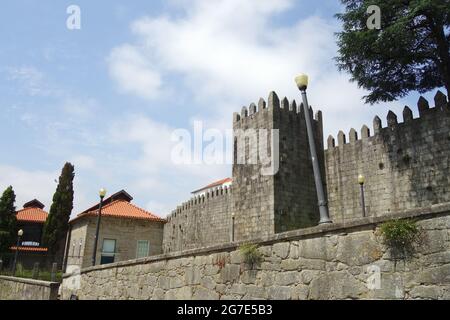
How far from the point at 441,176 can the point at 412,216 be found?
37.2 feet

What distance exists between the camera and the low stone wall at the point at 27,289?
11.0 meters

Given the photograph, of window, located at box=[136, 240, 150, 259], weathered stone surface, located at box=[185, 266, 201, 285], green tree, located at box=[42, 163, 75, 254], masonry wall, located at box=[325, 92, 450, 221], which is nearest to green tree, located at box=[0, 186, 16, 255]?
green tree, located at box=[42, 163, 75, 254]

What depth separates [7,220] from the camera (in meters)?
37.7

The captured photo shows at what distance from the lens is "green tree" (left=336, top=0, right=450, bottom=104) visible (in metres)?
13.9

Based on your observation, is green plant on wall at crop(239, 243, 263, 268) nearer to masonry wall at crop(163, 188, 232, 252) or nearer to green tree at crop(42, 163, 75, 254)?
masonry wall at crop(163, 188, 232, 252)

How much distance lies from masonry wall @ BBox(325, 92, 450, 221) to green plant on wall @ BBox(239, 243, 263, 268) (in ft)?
34.6

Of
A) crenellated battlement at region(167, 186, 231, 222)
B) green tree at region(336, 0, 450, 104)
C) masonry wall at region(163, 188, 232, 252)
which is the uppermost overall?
green tree at region(336, 0, 450, 104)

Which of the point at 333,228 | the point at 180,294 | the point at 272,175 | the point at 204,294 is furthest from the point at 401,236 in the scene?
the point at 272,175

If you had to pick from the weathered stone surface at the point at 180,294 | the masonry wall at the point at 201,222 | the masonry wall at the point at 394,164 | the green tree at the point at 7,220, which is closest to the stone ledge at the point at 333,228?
the weathered stone surface at the point at 180,294

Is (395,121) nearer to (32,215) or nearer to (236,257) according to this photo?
(236,257)

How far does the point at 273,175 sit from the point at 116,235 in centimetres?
1717

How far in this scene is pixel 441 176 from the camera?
1391 centimetres

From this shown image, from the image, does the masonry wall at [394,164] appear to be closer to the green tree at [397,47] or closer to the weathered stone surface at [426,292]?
the green tree at [397,47]
